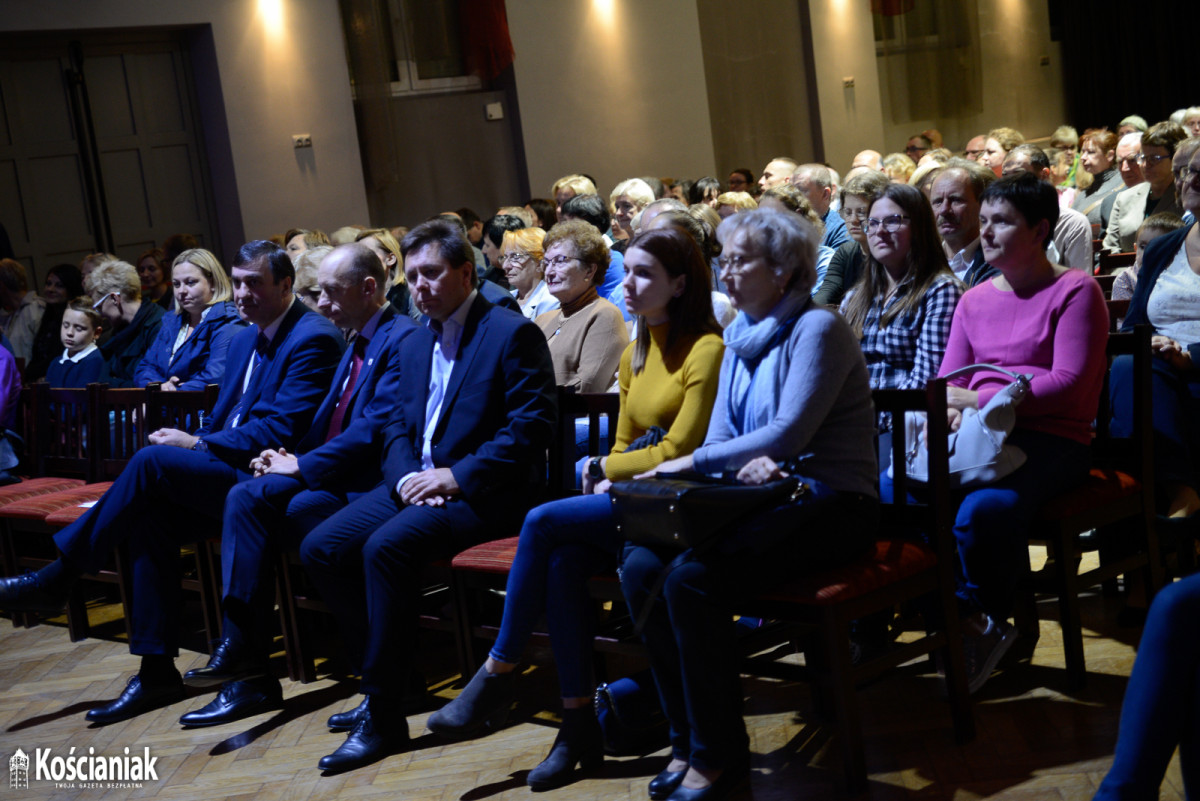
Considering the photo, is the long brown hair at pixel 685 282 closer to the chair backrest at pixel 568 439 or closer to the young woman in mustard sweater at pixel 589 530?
the young woman in mustard sweater at pixel 589 530

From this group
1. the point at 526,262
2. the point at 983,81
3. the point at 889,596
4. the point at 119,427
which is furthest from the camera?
the point at 983,81

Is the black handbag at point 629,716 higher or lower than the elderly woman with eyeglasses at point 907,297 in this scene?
lower

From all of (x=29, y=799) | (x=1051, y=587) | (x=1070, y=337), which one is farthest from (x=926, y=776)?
(x=29, y=799)

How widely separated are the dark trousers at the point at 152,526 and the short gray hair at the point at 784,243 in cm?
185

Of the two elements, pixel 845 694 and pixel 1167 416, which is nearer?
pixel 845 694

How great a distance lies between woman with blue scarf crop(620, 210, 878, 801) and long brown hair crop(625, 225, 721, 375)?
18 cm

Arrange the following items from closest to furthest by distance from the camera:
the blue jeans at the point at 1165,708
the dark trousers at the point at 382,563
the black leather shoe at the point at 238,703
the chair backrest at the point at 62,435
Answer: the blue jeans at the point at 1165,708 → the dark trousers at the point at 382,563 → the black leather shoe at the point at 238,703 → the chair backrest at the point at 62,435

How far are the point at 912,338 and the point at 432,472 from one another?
1259mm

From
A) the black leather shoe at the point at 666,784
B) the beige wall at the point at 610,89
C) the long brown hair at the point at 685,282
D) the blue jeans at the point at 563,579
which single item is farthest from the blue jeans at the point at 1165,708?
the beige wall at the point at 610,89

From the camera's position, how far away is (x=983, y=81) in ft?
46.5

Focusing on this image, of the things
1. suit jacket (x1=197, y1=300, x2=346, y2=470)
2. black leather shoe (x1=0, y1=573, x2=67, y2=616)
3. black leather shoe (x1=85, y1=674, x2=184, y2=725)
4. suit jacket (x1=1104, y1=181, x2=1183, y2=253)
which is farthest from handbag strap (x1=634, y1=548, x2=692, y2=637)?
suit jacket (x1=1104, y1=181, x2=1183, y2=253)

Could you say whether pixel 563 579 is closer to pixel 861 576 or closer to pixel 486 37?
pixel 861 576

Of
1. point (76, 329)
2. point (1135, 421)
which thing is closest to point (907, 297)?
point (1135, 421)

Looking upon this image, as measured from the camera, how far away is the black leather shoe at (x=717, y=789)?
2.32 meters
